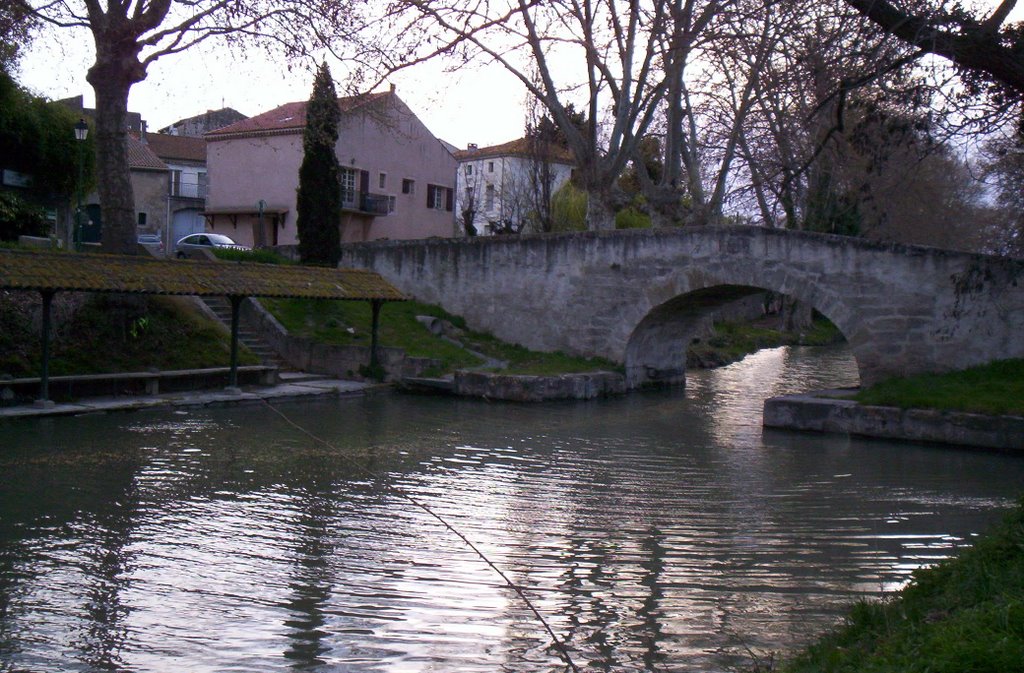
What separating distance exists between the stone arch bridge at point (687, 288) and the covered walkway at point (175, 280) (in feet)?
13.0

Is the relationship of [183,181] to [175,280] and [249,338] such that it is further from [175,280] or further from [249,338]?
[175,280]

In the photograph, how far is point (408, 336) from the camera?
22.5 m

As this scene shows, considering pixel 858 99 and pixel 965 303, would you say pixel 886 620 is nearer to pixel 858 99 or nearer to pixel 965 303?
pixel 858 99

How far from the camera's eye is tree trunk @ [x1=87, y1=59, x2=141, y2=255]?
55.6 ft

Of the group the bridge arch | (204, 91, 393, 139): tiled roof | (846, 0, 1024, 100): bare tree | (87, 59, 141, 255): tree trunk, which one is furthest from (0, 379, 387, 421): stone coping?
(204, 91, 393, 139): tiled roof

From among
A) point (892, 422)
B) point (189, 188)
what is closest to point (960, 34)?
point (892, 422)

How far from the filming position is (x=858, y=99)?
32.2 ft

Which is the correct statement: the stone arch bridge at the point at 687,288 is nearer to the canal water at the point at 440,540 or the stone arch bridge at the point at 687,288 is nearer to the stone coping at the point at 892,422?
the stone coping at the point at 892,422

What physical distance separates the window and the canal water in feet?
107

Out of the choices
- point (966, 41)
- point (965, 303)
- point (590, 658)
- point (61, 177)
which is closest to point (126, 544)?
point (590, 658)

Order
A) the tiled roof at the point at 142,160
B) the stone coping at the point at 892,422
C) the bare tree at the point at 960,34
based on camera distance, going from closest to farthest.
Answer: the bare tree at the point at 960,34 → the stone coping at the point at 892,422 → the tiled roof at the point at 142,160

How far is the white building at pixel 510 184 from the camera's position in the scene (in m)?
36.8

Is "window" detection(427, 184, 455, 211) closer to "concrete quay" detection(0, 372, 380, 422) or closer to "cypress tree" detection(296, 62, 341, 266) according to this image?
"cypress tree" detection(296, 62, 341, 266)

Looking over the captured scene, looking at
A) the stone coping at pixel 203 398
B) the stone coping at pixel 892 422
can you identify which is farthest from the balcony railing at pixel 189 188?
the stone coping at pixel 892 422
